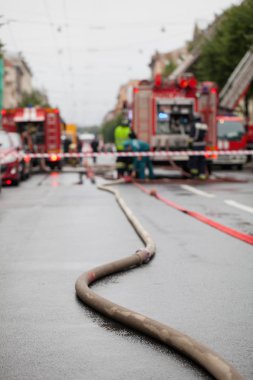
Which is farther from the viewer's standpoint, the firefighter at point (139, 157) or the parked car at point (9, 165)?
the firefighter at point (139, 157)

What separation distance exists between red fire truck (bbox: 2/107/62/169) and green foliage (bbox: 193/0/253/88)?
12.1 metres

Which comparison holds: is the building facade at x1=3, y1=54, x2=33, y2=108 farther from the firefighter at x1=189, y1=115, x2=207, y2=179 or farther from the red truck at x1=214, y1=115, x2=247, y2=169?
the firefighter at x1=189, y1=115, x2=207, y2=179

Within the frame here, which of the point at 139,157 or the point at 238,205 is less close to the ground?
the point at 139,157

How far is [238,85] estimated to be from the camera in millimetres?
36312

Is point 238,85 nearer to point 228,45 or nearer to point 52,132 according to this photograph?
point 52,132

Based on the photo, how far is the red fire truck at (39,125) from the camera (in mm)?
35375

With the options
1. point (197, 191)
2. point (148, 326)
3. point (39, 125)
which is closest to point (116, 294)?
point (148, 326)

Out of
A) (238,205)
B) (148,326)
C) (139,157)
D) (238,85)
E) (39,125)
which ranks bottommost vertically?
(238,205)

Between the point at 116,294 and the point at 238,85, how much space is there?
30.9 m

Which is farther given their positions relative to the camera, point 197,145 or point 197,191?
point 197,145

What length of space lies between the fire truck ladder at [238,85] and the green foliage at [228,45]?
175 inches

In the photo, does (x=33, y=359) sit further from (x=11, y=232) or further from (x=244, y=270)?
(x=11, y=232)

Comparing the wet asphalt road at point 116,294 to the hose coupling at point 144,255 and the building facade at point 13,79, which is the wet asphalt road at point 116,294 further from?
the building facade at point 13,79

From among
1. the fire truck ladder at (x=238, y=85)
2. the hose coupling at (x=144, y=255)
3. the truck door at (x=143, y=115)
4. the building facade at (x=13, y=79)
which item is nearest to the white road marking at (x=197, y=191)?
the truck door at (x=143, y=115)
